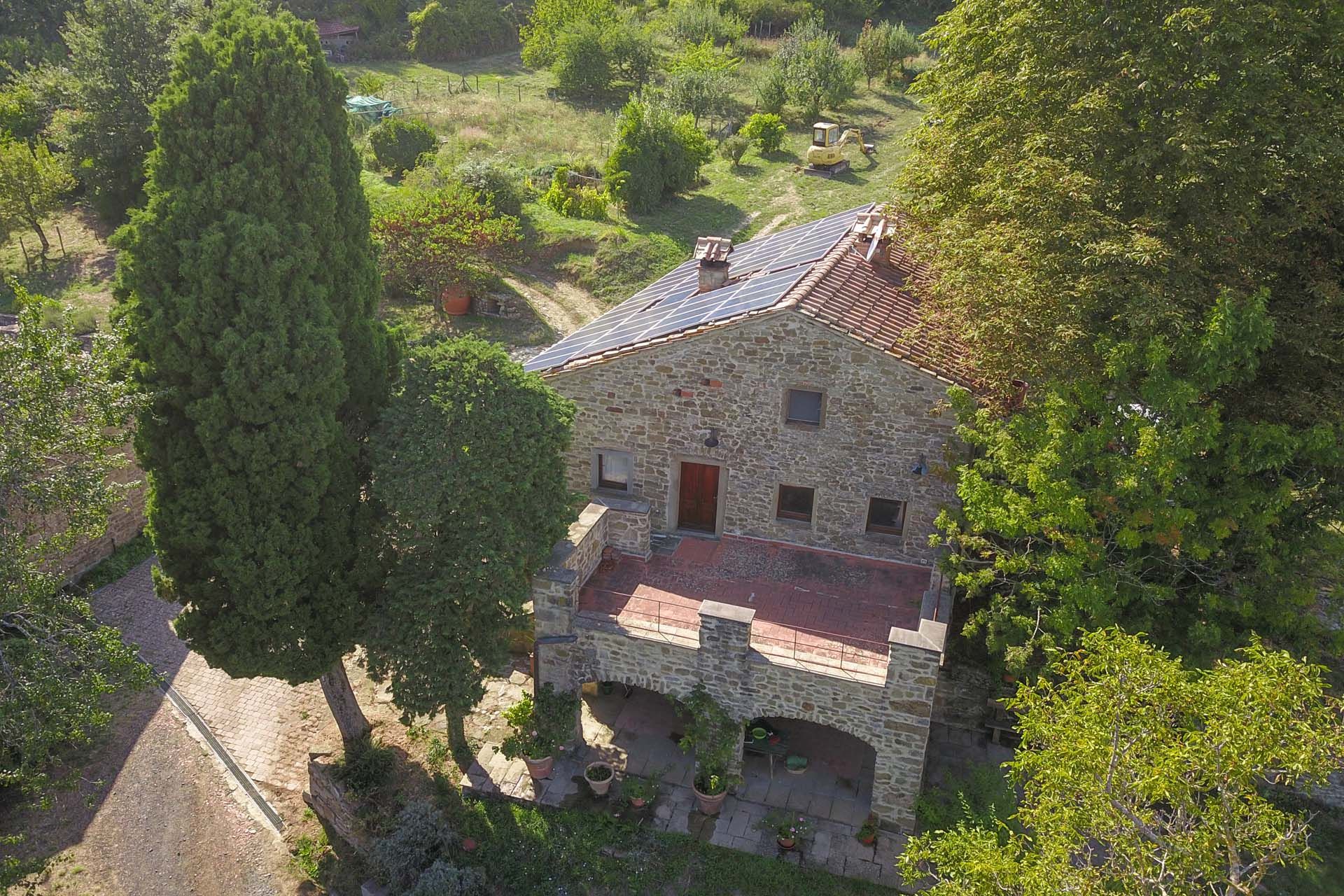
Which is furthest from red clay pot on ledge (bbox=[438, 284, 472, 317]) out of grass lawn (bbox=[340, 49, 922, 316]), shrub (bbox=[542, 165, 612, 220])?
shrub (bbox=[542, 165, 612, 220])

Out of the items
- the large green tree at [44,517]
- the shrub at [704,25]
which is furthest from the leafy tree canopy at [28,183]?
the shrub at [704,25]

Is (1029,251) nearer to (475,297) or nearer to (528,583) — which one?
(528,583)

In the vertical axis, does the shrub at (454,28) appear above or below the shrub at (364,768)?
above

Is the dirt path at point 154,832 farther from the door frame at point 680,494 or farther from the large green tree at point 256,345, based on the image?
the door frame at point 680,494

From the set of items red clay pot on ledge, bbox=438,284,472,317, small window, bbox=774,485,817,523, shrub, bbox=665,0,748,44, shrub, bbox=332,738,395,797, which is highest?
shrub, bbox=665,0,748,44

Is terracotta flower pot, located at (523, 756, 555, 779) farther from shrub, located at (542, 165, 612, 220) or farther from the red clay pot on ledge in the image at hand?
shrub, located at (542, 165, 612, 220)

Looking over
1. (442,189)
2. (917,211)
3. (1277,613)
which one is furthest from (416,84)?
(1277,613)

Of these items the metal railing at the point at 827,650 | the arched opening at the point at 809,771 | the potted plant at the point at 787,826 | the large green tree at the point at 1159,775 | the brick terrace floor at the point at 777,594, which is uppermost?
the large green tree at the point at 1159,775
